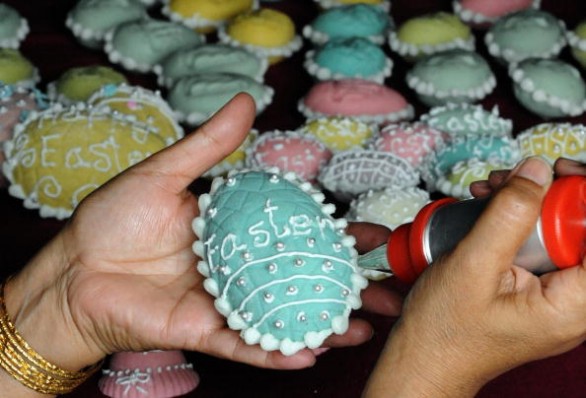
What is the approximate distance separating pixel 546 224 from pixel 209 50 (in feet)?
4.63

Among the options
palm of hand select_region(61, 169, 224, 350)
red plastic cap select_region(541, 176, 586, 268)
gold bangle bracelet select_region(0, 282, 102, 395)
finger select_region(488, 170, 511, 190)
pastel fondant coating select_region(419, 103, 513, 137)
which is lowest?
pastel fondant coating select_region(419, 103, 513, 137)

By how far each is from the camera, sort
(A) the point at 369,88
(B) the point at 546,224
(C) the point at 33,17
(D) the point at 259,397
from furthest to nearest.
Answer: (C) the point at 33,17, (A) the point at 369,88, (D) the point at 259,397, (B) the point at 546,224

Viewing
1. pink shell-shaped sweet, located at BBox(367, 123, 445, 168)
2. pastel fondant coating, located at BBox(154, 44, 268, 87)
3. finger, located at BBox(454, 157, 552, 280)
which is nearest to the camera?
finger, located at BBox(454, 157, 552, 280)

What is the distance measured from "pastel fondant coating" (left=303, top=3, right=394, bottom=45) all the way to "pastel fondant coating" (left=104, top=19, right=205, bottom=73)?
1.01 ft

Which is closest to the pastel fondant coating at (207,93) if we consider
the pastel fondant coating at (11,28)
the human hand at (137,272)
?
the pastel fondant coating at (11,28)

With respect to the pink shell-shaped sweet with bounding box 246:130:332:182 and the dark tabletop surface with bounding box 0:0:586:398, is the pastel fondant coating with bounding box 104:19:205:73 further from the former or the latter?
the pink shell-shaped sweet with bounding box 246:130:332:182

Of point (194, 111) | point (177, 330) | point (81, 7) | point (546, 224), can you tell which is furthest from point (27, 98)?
point (546, 224)

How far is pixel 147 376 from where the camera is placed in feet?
4.40

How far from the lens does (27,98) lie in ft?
6.07

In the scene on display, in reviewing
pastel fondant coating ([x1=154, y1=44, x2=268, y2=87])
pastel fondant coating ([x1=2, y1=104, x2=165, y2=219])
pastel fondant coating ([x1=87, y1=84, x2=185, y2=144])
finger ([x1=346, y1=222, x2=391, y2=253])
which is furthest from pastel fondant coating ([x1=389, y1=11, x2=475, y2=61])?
finger ([x1=346, y1=222, x2=391, y2=253])

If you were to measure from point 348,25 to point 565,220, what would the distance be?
Result: 150cm

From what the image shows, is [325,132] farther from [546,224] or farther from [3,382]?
[546,224]

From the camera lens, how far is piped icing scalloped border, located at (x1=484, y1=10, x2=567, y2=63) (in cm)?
218

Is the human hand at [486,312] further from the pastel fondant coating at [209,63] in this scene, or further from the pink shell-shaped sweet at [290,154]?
the pastel fondant coating at [209,63]
